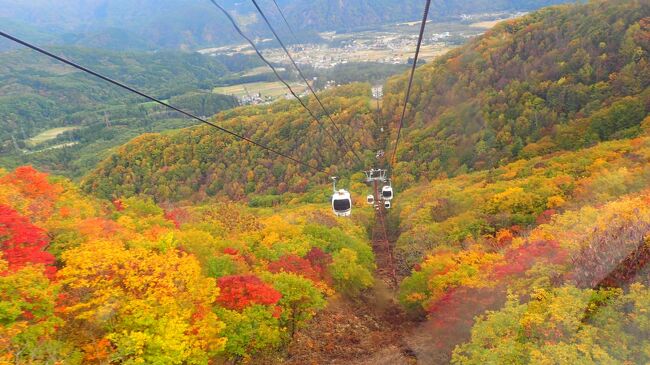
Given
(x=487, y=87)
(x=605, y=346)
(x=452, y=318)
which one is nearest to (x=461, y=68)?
(x=487, y=87)

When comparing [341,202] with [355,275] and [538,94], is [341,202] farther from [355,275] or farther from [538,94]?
[538,94]

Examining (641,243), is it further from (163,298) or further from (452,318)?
(163,298)

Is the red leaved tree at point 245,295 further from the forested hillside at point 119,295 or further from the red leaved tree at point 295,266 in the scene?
the red leaved tree at point 295,266

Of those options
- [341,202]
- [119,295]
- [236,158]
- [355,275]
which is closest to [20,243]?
[119,295]

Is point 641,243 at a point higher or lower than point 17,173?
lower

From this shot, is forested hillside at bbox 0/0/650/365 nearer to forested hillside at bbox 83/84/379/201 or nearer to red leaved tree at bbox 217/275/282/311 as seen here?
red leaved tree at bbox 217/275/282/311

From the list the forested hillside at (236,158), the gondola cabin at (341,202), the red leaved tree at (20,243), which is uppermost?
the red leaved tree at (20,243)

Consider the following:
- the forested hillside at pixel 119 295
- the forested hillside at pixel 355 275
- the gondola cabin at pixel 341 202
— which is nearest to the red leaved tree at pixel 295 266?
the forested hillside at pixel 355 275

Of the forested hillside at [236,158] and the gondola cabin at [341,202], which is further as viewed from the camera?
the forested hillside at [236,158]
